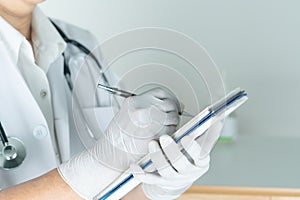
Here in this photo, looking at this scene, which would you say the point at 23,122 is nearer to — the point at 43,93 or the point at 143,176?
the point at 43,93

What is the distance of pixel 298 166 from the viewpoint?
1.72 metres

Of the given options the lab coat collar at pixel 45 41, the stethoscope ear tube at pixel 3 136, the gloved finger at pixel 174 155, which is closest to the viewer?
the gloved finger at pixel 174 155

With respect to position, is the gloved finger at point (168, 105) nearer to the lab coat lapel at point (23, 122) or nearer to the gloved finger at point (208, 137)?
the gloved finger at point (208, 137)

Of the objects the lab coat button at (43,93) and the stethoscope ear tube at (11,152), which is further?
the lab coat button at (43,93)

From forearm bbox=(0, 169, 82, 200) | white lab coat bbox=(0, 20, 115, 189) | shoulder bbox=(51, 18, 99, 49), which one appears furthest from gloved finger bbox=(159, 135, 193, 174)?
shoulder bbox=(51, 18, 99, 49)

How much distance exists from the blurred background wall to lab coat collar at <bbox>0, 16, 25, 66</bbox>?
86 cm

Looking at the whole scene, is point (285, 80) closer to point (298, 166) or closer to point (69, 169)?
point (298, 166)

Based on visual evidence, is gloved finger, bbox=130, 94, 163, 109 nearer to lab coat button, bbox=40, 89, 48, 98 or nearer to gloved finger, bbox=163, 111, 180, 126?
gloved finger, bbox=163, 111, 180, 126

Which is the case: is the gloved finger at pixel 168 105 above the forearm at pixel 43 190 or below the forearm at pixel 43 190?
above

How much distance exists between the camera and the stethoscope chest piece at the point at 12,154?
116 cm

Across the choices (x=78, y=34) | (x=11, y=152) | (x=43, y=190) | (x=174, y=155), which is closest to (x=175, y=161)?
(x=174, y=155)

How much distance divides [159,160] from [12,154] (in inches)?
14.7

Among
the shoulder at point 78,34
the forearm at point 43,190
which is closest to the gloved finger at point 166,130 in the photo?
the forearm at point 43,190

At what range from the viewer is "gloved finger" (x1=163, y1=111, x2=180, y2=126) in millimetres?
1016
